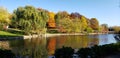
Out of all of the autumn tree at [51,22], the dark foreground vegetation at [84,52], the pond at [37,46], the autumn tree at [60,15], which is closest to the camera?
the dark foreground vegetation at [84,52]

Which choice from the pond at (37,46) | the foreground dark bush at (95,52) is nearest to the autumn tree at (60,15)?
the pond at (37,46)

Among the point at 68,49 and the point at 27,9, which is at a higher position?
the point at 27,9

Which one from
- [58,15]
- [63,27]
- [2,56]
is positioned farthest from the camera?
[58,15]

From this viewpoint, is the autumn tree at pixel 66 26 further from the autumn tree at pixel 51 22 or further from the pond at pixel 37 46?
the pond at pixel 37 46

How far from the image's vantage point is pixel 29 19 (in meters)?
64.3

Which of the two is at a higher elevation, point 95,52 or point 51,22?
point 51,22

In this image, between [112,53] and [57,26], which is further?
[57,26]

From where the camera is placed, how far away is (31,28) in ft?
208

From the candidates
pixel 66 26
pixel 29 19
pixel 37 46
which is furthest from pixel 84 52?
pixel 66 26

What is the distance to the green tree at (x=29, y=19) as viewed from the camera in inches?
2490

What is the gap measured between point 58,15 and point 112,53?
93.4 m

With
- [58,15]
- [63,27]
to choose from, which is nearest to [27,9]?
[63,27]

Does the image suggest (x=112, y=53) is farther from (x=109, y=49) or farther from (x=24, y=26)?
(x=24, y=26)

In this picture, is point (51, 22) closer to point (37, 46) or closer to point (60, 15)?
point (60, 15)
